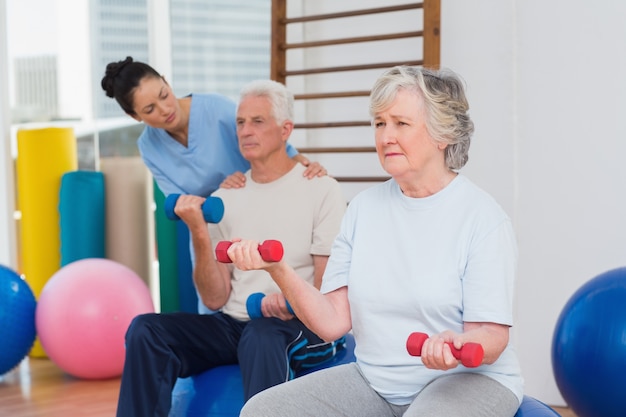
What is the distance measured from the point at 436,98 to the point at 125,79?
1.25m

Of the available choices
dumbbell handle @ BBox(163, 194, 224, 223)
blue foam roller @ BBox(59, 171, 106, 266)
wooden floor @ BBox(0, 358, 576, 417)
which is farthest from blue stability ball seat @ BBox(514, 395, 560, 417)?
blue foam roller @ BBox(59, 171, 106, 266)

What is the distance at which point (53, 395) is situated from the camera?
3361mm

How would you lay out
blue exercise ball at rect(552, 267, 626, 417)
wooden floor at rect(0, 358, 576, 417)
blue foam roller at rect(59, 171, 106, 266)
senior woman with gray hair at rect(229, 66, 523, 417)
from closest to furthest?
senior woman with gray hair at rect(229, 66, 523, 417) → blue exercise ball at rect(552, 267, 626, 417) → wooden floor at rect(0, 358, 576, 417) → blue foam roller at rect(59, 171, 106, 266)

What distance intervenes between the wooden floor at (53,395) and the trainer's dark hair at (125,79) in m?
1.17

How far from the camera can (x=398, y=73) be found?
165 centimetres

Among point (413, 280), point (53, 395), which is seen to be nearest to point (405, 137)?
point (413, 280)

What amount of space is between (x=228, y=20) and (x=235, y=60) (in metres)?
0.19

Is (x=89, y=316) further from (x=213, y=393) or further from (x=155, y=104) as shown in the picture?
(x=213, y=393)

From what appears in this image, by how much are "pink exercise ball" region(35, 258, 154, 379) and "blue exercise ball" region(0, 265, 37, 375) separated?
48 mm

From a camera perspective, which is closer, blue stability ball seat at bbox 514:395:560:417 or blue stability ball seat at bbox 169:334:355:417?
blue stability ball seat at bbox 514:395:560:417

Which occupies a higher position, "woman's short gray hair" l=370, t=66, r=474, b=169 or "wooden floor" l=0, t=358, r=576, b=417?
"woman's short gray hair" l=370, t=66, r=474, b=169

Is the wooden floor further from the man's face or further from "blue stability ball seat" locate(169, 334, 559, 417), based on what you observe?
the man's face

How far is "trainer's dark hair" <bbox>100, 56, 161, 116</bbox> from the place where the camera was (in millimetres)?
2561

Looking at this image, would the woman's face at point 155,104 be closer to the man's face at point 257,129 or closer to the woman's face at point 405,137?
the man's face at point 257,129
